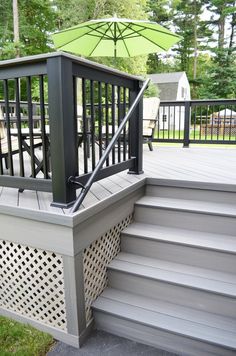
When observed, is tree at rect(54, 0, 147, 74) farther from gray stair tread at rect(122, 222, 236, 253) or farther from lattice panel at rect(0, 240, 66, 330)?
lattice panel at rect(0, 240, 66, 330)

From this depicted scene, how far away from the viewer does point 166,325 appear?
2033 millimetres

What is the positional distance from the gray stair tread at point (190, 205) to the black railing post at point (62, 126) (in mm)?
1018

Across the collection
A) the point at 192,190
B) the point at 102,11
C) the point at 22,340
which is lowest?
the point at 22,340

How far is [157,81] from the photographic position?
24.6m

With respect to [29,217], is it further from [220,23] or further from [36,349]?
[220,23]

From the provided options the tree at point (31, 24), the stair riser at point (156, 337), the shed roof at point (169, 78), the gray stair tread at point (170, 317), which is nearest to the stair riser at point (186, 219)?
the gray stair tread at point (170, 317)

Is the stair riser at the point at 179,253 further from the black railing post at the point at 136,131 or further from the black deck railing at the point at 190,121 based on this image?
the black deck railing at the point at 190,121

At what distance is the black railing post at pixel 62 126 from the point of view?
1.81 m

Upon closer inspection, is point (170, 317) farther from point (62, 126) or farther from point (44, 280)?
point (62, 126)

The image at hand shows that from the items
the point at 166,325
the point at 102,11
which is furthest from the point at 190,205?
the point at 102,11

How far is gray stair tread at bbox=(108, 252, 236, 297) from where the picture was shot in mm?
2148

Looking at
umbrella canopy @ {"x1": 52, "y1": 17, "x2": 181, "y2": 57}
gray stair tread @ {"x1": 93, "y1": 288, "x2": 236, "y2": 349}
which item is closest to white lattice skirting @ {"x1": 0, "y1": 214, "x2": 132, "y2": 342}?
gray stair tread @ {"x1": 93, "y1": 288, "x2": 236, "y2": 349}

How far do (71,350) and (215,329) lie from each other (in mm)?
1024

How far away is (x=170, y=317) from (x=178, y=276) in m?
0.31
